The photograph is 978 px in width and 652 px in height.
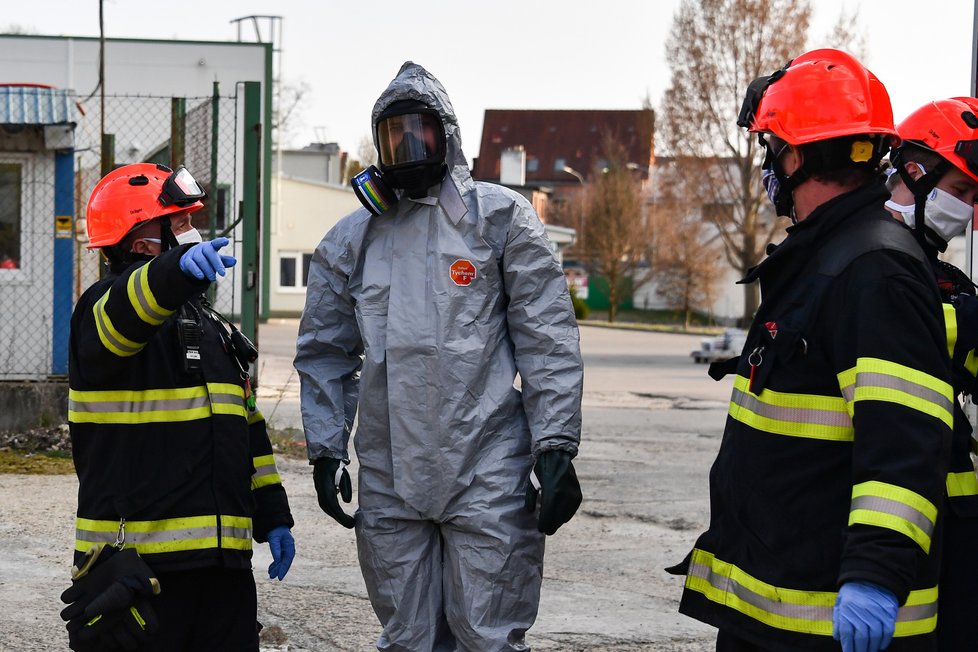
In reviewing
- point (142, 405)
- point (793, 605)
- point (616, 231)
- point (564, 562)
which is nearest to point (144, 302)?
point (142, 405)

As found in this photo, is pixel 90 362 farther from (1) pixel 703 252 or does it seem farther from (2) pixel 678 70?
(1) pixel 703 252

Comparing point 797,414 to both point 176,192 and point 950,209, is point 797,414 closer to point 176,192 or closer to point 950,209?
point 950,209

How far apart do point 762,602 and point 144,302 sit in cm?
176

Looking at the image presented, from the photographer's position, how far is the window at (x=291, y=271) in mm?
37656

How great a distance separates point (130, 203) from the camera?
3627mm

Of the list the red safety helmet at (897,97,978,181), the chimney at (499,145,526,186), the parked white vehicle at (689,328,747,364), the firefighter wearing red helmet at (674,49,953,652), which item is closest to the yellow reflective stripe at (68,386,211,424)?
the firefighter wearing red helmet at (674,49,953,652)

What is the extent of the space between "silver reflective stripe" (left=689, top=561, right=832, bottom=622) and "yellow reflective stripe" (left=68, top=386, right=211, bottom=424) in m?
1.51

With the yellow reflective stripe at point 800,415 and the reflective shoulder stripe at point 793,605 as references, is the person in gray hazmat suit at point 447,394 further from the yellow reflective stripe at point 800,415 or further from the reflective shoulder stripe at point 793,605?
the yellow reflective stripe at point 800,415

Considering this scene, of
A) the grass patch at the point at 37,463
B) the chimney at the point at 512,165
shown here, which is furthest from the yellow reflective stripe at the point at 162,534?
the chimney at the point at 512,165

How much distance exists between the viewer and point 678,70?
39219mm

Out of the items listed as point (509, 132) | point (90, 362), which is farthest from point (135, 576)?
point (509, 132)

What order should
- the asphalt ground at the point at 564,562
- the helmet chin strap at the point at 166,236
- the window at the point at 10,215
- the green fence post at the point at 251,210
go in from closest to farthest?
the helmet chin strap at the point at 166,236, the asphalt ground at the point at 564,562, the green fence post at the point at 251,210, the window at the point at 10,215

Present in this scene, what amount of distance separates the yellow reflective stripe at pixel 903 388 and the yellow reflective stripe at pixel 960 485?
0.54 meters

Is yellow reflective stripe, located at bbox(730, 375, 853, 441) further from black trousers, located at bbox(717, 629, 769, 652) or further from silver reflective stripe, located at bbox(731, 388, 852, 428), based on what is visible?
black trousers, located at bbox(717, 629, 769, 652)
